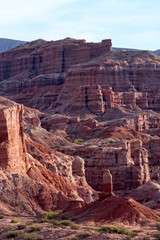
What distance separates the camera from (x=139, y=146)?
84.9 meters

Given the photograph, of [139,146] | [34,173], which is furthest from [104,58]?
[34,173]

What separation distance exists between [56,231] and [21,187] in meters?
9.58

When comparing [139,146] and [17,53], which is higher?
[17,53]

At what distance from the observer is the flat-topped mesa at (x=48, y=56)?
174m

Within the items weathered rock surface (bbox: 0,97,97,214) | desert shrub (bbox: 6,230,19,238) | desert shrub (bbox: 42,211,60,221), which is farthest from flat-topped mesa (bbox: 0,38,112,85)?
desert shrub (bbox: 6,230,19,238)

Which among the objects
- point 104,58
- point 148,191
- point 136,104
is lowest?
point 148,191

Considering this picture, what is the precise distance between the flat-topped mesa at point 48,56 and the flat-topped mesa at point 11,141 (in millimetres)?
130682

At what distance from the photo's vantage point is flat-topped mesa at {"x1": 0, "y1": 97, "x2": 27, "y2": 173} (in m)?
40.2

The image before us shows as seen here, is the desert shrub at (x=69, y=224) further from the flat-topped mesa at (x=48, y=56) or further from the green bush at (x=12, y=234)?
the flat-topped mesa at (x=48, y=56)

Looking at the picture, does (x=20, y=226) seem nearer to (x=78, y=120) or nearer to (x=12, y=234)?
(x=12, y=234)

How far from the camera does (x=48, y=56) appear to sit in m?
182

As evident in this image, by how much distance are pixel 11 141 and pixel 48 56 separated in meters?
143

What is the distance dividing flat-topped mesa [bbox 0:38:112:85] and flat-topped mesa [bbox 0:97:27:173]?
13068cm

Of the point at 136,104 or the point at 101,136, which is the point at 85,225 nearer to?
the point at 101,136
